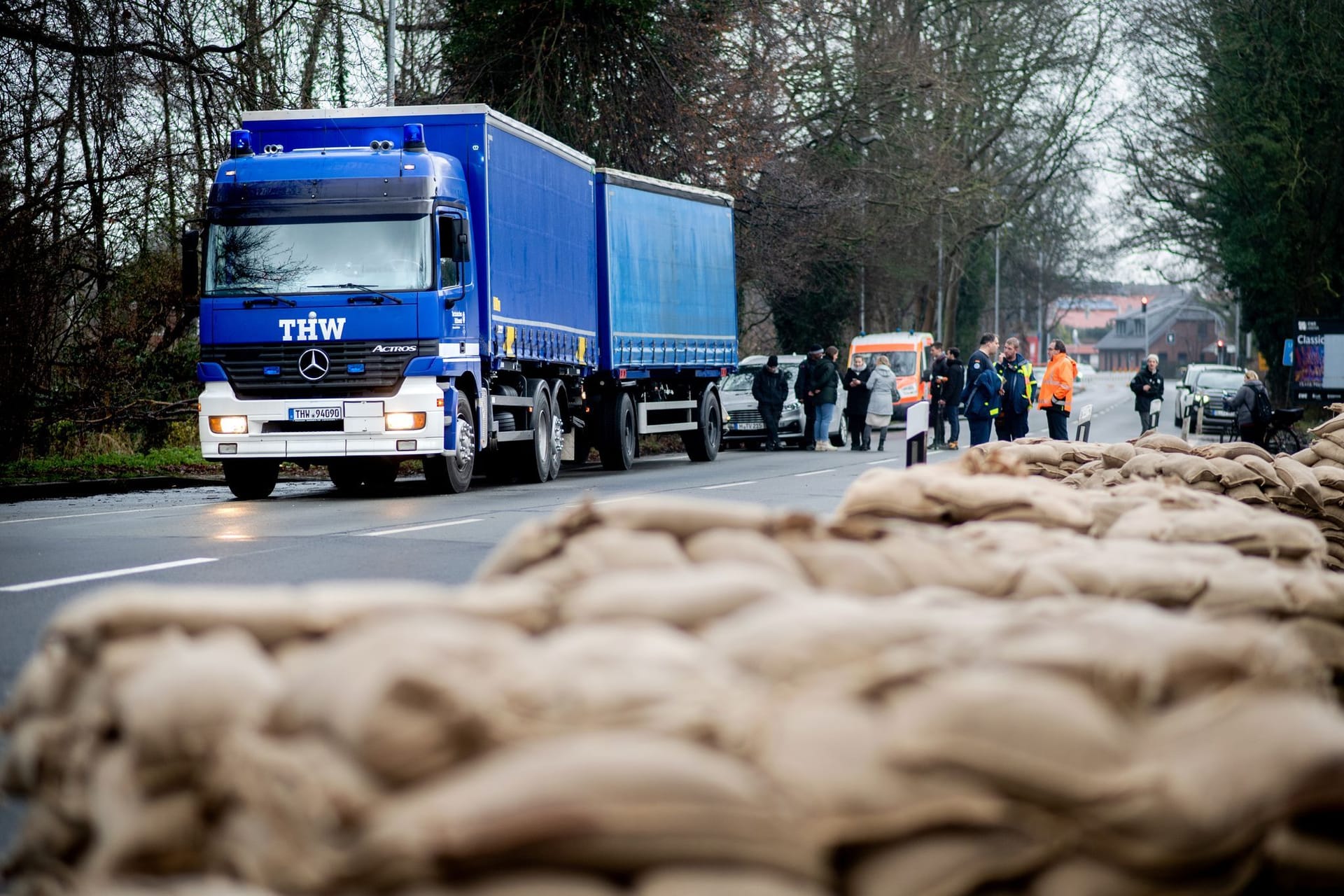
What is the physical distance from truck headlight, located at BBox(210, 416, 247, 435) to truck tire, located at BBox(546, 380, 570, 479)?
5.27 meters

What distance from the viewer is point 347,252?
59.6 ft

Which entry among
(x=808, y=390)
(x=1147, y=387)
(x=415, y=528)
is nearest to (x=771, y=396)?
(x=808, y=390)

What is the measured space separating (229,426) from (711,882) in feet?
55.8

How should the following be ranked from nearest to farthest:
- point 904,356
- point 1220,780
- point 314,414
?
point 1220,780 < point 314,414 < point 904,356

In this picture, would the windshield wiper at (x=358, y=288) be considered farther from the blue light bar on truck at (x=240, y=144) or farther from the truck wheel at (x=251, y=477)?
the truck wheel at (x=251, y=477)

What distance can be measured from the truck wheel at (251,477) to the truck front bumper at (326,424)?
0.88 m

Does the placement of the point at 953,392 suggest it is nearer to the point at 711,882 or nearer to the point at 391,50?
the point at 391,50

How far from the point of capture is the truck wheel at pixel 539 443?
73.3 ft

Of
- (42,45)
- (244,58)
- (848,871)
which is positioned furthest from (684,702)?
(244,58)

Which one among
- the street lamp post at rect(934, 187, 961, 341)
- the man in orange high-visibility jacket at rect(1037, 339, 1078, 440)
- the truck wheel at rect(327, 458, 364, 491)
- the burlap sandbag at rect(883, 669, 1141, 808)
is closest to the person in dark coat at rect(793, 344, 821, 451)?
the man in orange high-visibility jacket at rect(1037, 339, 1078, 440)

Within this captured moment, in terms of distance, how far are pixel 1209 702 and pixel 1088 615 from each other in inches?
11.8

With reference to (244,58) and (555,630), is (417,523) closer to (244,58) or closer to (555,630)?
(244,58)

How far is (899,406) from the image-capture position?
158 ft

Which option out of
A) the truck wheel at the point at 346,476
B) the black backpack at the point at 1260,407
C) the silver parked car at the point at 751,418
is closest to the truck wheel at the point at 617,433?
the truck wheel at the point at 346,476
